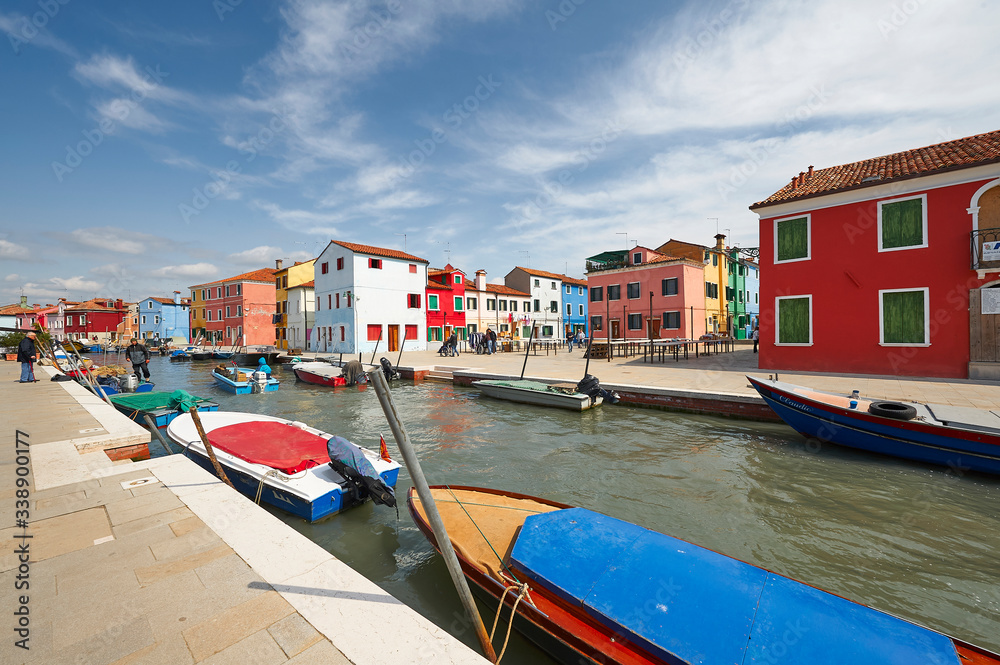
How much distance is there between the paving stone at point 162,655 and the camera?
2.02 metres

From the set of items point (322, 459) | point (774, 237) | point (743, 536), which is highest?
point (774, 237)

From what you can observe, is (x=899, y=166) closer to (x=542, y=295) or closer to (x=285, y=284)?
(x=542, y=295)

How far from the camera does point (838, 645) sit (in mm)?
2281

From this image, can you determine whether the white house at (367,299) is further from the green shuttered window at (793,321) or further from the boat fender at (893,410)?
the boat fender at (893,410)

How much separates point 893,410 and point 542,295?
3968 centimetres

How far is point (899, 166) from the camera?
14.1 m

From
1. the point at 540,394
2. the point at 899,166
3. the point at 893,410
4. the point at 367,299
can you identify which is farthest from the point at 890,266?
the point at 367,299

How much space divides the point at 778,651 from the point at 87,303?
80.3 metres

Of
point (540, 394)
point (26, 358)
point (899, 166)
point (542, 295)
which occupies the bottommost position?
point (540, 394)

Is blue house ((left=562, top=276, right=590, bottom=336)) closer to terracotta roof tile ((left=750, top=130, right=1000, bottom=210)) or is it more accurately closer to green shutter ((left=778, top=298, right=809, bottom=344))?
terracotta roof tile ((left=750, top=130, right=1000, bottom=210))

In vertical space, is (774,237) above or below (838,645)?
above

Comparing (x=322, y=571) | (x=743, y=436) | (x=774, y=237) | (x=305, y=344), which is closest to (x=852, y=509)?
(x=743, y=436)

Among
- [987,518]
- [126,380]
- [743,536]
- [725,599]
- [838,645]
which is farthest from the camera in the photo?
[126,380]

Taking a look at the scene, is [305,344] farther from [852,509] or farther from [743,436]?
[852,509]
